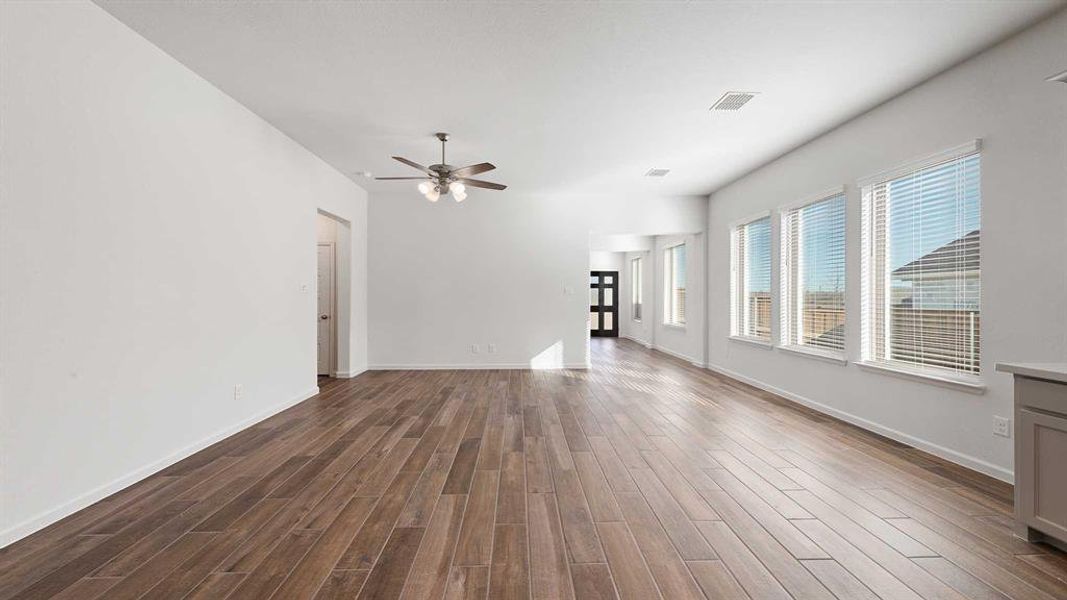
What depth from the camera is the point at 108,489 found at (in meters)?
2.61

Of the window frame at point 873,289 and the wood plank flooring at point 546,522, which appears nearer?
the wood plank flooring at point 546,522

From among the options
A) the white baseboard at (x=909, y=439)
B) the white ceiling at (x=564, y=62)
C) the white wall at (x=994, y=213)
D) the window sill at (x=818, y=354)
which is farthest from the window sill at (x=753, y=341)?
the white ceiling at (x=564, y=62)

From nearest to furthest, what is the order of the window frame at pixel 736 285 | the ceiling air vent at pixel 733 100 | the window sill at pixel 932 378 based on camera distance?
the window sill at pixel 932 378
the ceiling air vent at pixel 733 100
the window frame at pixel 736 285

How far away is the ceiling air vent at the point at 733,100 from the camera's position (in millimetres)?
3635

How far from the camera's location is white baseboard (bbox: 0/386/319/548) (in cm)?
212

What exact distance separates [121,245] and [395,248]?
4479mm

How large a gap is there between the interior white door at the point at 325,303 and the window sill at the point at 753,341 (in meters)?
5.80

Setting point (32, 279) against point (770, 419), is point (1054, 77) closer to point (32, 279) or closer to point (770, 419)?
point (770, 419)

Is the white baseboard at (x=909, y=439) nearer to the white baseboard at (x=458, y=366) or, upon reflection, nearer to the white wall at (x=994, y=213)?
the white wall at (x=994, y=213)

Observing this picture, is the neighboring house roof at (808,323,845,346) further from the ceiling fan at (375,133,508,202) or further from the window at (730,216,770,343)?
the ceiling fan at (375,133,508,202)

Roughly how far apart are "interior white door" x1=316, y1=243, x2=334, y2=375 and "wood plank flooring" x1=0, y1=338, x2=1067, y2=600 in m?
2.77

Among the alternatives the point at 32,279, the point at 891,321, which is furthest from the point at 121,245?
the point at 891,321

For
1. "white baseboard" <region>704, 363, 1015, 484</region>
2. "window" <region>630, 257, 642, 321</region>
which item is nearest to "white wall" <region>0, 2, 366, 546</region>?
"white baseboard" <region>704, 363, 1015, 484</region>

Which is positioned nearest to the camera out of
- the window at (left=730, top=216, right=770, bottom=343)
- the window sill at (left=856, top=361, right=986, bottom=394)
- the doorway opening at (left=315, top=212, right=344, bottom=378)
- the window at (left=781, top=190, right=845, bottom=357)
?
the window sill at (left=856, top=361, right=986, bottom=394)
